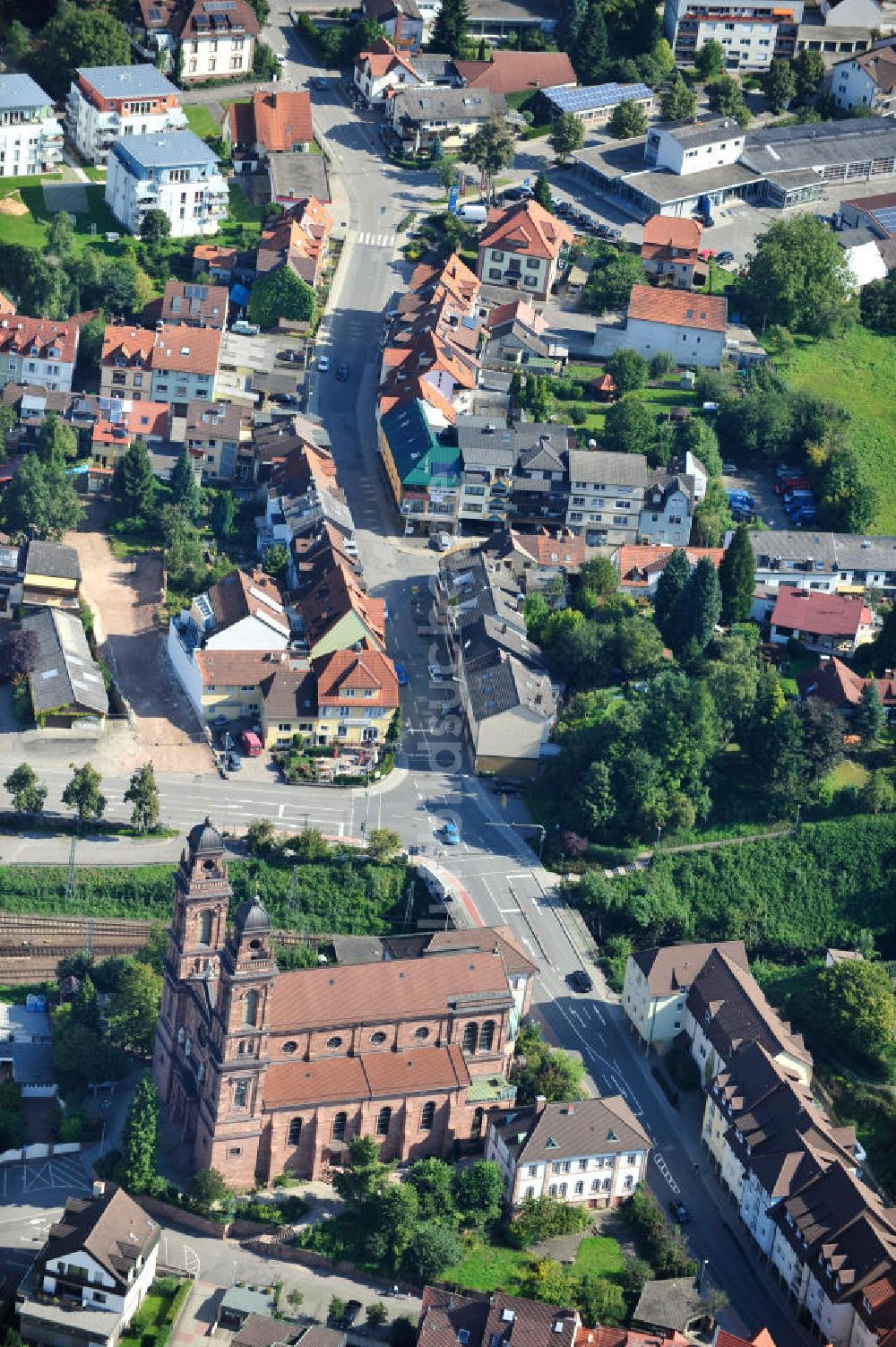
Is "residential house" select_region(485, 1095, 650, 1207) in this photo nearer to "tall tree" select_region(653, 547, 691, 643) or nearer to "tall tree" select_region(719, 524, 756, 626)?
"tall tree" select_region(653, 547, 691, 643)

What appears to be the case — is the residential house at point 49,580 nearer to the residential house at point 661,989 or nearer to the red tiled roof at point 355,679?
→ the red tiled roof at point 355,679

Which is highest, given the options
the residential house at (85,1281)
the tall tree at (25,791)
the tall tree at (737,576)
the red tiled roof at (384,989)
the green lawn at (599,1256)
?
the tall tree at (737,576)

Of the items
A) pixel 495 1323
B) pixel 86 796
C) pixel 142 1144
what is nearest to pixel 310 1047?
pixel 142 1144

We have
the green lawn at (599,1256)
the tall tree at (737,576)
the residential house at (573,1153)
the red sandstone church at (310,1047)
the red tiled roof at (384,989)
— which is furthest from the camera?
the tall tree at (737,576)

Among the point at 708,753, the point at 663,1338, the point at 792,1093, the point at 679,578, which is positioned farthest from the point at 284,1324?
the point at 679,578

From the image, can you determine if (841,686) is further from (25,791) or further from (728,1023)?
(25,791)

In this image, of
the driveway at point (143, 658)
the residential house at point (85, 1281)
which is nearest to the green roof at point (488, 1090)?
the residential house at point (85, 1281)

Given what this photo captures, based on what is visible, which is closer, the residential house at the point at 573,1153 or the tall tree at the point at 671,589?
the residential house at the point at 573,1153

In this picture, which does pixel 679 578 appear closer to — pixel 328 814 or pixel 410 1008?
pixel 328 814
